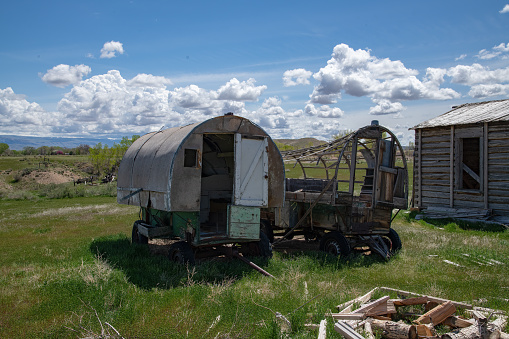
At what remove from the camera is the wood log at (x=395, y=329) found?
15.5ft

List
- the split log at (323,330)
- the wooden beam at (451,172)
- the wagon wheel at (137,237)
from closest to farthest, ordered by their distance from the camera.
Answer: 1. the split log at (323,330)
2. the wagon wheel at (137,237)
3. the wooden beam at (451,172)

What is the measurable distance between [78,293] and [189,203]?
112 inches

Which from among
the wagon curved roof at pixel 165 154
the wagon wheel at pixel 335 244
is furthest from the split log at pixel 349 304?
the wagon curved roof at pixel 165 154

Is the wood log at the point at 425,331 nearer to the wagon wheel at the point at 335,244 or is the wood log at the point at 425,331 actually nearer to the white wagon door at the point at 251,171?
the wagon wheel at the point at 335,244

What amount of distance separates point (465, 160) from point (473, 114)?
6.67ft

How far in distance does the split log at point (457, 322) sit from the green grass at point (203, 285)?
117 centimetres

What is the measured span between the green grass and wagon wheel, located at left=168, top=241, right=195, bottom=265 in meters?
0.27

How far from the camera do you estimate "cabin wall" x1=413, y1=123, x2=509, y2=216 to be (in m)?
14.5

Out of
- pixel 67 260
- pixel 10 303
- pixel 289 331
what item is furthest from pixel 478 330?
pixel 67 260

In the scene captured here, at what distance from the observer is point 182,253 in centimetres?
845

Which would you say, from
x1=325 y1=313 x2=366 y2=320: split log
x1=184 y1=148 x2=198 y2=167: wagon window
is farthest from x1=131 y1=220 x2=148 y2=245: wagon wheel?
x1=325 y1=313 x2=366 y2=320: split log

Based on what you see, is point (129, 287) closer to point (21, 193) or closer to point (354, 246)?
point (354, 246)

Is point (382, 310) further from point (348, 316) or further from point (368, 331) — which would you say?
point (368, 331)

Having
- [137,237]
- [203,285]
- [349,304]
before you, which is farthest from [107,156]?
[349,304]
